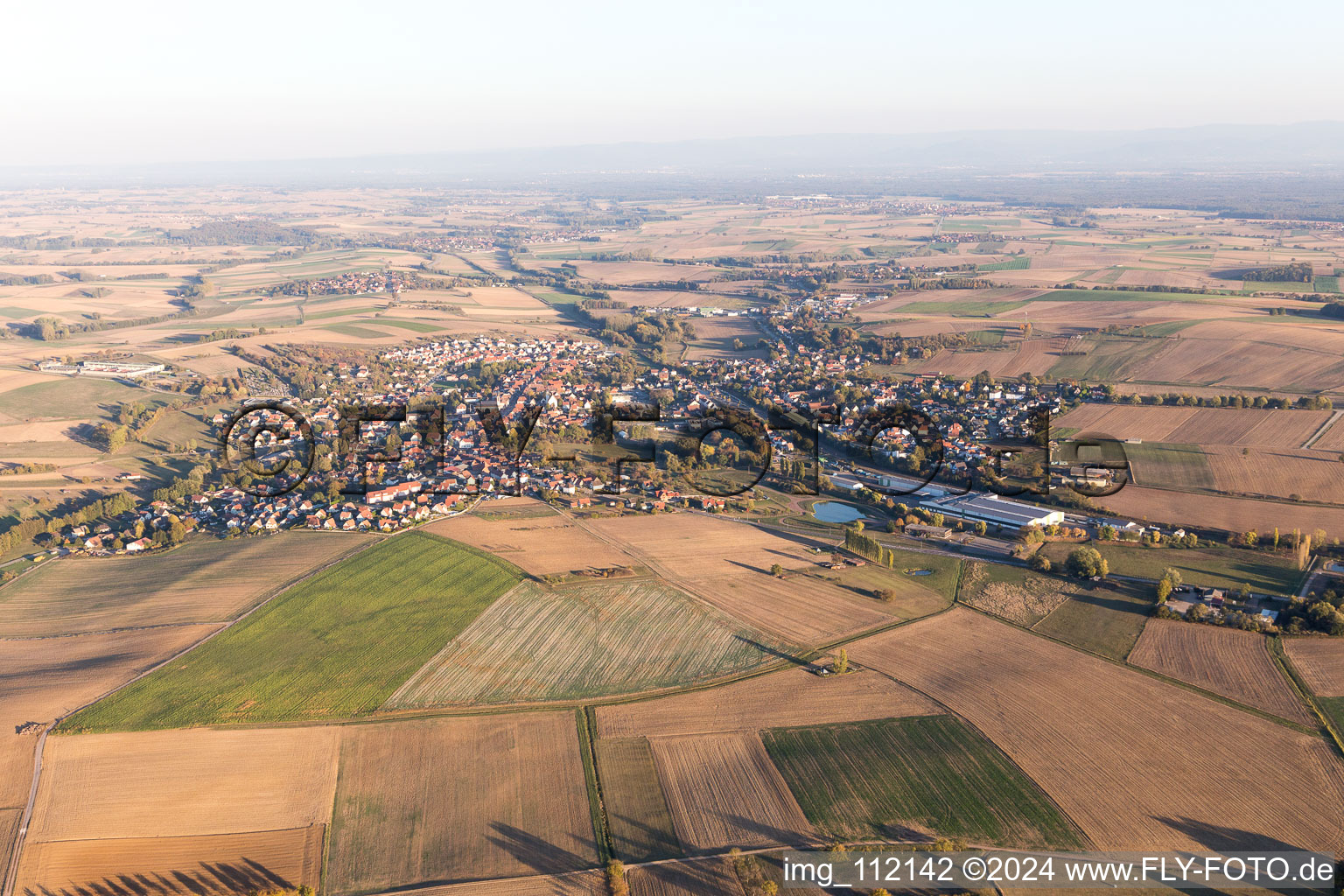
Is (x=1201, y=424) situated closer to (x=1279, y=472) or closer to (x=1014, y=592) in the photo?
(x=1279, y=472)

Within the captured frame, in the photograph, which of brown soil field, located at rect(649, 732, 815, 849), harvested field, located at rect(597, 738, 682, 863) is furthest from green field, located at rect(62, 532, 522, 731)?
brown soil field, located at rect(649, 732, 815, 849)

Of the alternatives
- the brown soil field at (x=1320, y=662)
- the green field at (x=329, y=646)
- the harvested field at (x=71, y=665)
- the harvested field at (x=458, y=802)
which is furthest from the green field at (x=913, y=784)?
the harvested field at (x=71, y=665)

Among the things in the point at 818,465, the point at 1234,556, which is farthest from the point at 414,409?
the point at 1234,556

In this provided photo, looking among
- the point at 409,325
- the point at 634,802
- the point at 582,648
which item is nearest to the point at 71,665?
the point at 582,648

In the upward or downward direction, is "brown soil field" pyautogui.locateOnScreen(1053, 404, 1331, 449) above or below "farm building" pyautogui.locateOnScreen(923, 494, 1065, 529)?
above

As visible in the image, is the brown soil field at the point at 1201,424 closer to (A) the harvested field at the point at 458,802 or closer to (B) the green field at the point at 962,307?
(B) the green field at the point at 962,307

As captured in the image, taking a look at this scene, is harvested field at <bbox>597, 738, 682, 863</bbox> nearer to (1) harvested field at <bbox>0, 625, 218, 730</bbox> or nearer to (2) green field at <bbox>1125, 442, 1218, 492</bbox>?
(1) harvested field at <bbox>0, 625, 218, 730</bbox>

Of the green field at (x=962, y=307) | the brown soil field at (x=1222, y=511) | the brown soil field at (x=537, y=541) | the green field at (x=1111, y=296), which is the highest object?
the green field at (x=1111, y=296)
